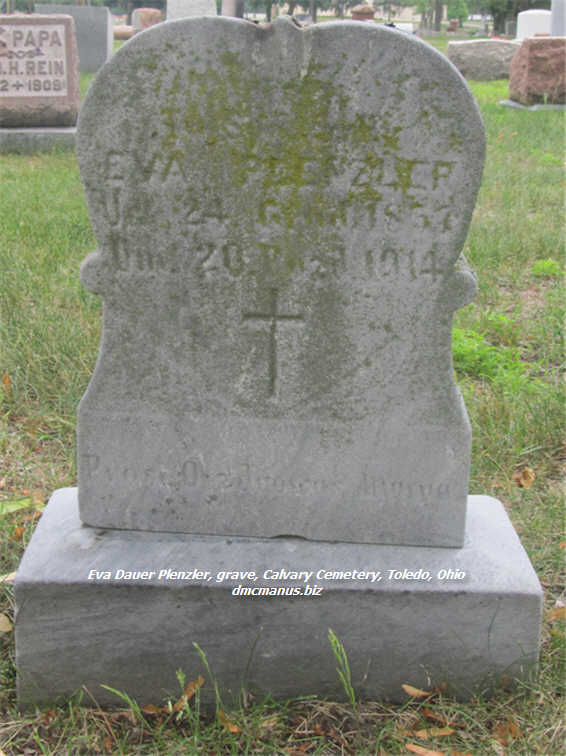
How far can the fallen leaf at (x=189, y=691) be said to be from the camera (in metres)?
2.04

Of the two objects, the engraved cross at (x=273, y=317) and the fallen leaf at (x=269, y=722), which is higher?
the engraved cross at (x=273, y=317)

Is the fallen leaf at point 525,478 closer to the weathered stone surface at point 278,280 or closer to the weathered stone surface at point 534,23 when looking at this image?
the weathered stone surface at point 278,280

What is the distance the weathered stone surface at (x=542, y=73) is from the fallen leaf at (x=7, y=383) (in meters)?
9.83

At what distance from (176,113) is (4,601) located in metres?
1.44

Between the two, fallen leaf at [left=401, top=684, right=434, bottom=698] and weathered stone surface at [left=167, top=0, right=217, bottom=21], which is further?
weathered stone surface at [left=167, top=0, right=217, bottom=21]

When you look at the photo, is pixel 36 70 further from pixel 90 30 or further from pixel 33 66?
pixel 90 30

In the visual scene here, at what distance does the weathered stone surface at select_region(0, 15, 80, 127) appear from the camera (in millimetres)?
8430

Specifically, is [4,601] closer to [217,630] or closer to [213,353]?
[217,630]

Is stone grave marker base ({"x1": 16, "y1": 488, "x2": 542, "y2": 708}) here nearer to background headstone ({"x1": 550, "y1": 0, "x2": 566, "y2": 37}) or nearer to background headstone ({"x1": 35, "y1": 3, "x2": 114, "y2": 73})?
background headstone ({"x1": 35, "y1": 3, "x2": 114, "y2": 73})

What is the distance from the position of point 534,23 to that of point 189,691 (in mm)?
23836

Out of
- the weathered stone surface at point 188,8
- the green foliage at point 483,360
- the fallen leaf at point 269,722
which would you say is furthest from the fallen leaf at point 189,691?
the weathered stone surface at point 188,8

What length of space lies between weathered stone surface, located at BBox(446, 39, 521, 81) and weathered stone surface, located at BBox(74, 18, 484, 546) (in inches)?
626

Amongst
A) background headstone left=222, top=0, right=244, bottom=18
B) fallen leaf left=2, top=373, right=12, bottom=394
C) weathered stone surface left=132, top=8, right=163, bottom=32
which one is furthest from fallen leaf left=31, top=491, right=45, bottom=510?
weathered stone surface left=132, top=8, right=163, bottom=32

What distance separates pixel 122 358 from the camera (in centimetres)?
207
